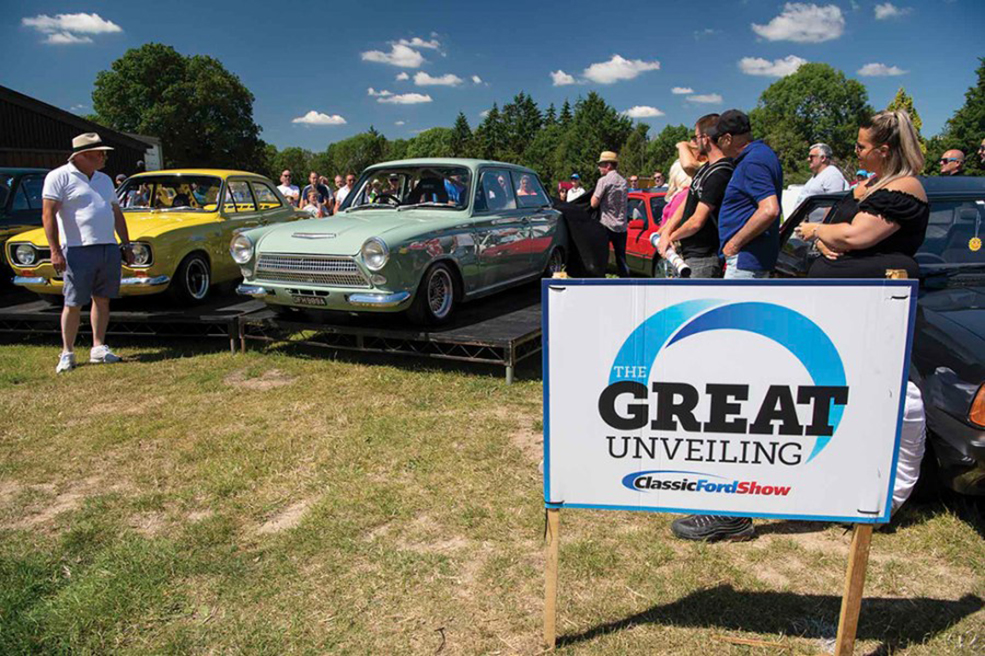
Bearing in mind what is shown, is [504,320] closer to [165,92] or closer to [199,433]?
[199,433]

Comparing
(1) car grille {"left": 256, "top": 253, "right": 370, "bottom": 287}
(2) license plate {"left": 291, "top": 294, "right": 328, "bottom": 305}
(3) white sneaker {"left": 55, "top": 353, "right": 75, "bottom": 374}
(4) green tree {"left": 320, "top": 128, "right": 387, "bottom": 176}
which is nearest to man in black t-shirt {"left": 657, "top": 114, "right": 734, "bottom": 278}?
(1) car grille {"left": 256, "top": 253, "right": 370, "bottom": 287}

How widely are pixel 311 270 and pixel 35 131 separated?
26.1m

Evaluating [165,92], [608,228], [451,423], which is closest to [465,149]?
[165,92]

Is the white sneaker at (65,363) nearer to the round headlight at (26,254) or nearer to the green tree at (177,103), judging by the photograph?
the round headlight at (26,254)

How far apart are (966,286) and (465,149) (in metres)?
63.5

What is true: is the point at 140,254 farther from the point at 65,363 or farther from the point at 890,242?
the point at 890,242

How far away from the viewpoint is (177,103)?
172 ft

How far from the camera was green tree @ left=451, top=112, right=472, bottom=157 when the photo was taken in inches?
2557

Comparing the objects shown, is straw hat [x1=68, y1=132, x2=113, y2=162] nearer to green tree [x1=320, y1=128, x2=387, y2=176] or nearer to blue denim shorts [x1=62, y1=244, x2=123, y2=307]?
blue denim shorts [x1=62, y1=244, x2=123, y2=307]

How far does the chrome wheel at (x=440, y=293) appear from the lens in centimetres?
604

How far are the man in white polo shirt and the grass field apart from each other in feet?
5.27

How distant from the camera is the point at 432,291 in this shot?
609cm

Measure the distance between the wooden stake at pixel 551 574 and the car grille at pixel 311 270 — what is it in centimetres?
367

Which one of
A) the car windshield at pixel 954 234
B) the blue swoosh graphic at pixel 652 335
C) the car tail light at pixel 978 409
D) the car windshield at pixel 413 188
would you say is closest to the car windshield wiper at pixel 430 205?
the car windshield at pixel 413 188
